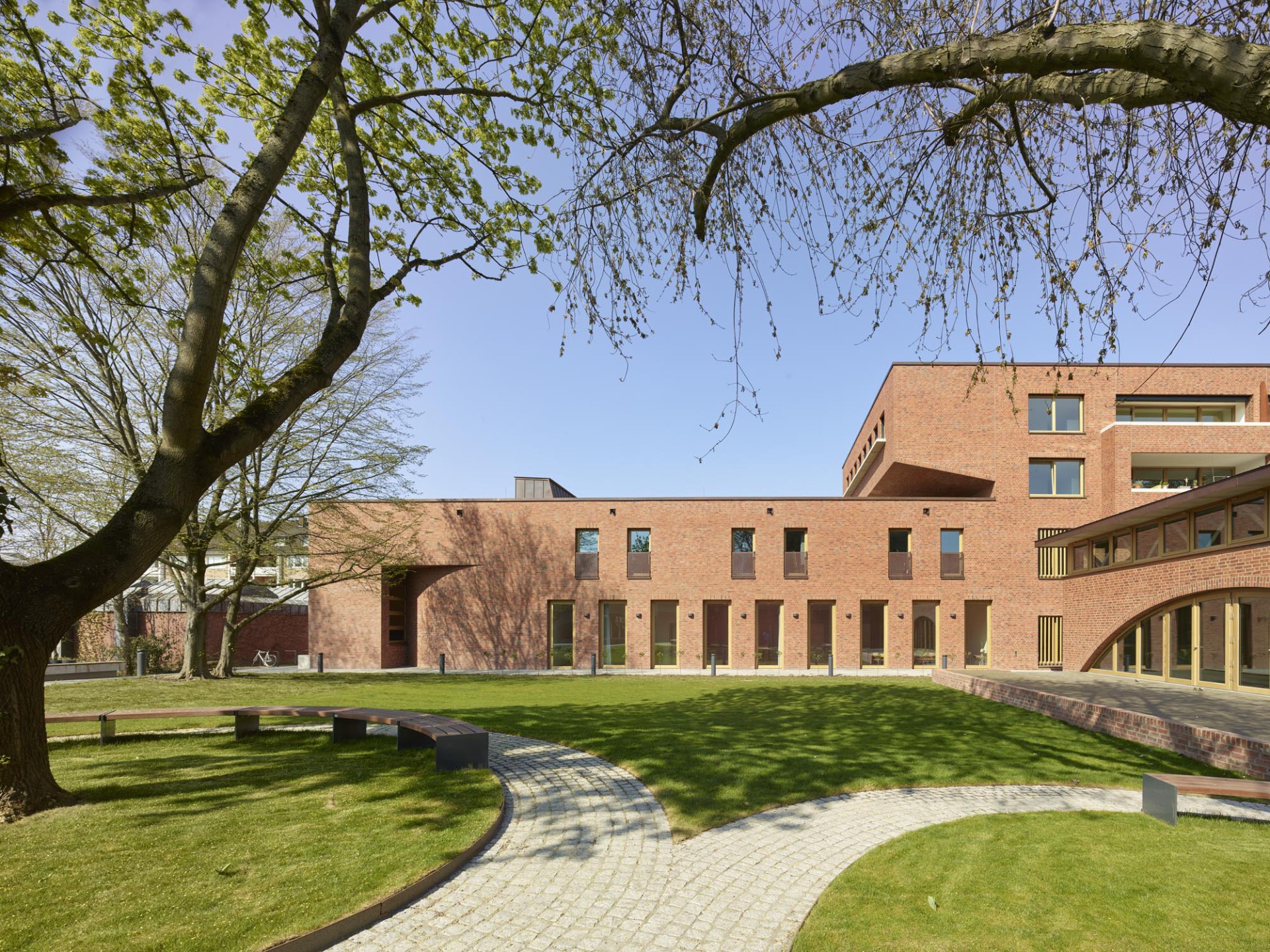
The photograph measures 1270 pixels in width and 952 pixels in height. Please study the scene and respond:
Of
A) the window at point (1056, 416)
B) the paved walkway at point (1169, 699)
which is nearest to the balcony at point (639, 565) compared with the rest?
the paved walkway at point (1169, 699)

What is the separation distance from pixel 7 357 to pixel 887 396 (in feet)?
86.4

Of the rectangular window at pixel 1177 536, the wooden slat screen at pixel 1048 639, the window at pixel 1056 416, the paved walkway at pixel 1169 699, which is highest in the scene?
the window at pixel 1056 416

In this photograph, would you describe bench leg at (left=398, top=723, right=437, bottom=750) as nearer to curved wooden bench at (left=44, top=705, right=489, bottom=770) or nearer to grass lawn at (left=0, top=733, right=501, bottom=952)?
curved wooden bench at (left=44, top=705, right=489, bottom=770)

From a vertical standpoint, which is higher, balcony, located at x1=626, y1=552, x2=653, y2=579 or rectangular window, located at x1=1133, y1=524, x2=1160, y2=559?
rectangular window, located at x1=1133, y1=524, x2=1160, y2=559

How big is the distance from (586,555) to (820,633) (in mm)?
9007

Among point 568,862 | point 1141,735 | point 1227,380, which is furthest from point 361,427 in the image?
point 1227,380

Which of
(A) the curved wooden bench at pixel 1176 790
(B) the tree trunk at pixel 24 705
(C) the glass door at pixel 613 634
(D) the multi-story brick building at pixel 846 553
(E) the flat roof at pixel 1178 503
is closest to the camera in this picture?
(B) the tree trunk at pixel 24 705

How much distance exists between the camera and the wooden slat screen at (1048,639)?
75.2 feet

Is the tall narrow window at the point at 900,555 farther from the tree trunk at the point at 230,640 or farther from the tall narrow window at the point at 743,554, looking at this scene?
the tree trunk at the point at 230,640

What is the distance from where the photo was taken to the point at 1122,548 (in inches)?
707

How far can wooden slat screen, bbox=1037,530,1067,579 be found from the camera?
22.9m

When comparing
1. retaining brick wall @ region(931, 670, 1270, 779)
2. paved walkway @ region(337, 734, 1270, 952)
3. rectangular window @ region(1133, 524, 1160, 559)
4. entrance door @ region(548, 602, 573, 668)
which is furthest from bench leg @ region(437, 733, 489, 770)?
rectangular window @ region(1133, 524, 1160, 559)

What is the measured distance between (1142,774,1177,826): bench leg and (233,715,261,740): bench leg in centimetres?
1096

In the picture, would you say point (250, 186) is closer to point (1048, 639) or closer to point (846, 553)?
point (846, 553)
